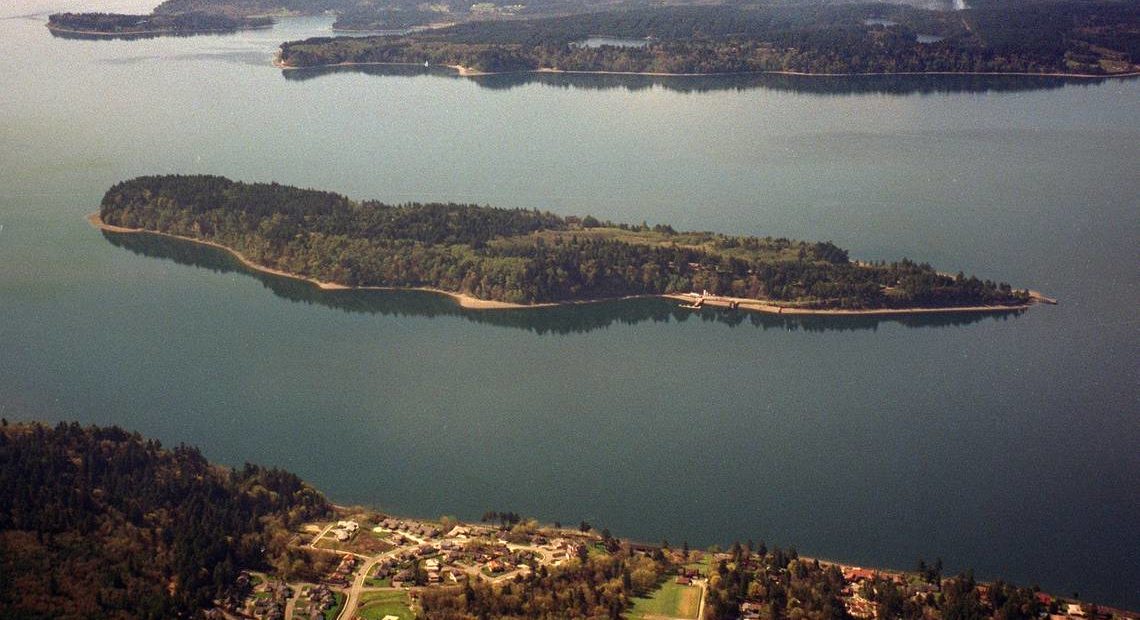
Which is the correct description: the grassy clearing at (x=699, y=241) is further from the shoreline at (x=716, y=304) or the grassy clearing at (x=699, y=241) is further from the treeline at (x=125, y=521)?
the treeline at (x=125, y=521)

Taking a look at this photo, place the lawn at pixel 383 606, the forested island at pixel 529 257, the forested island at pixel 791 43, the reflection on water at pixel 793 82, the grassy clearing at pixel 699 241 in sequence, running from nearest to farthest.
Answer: the lawn at pixel 383 606
the forested island at pixel 529 257
the grassy clearing at pixel 699 241
the reflection on water at pixel 793 82
the forested island at pixel 791 43

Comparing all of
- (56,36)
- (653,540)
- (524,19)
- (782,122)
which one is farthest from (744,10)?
(653,540)

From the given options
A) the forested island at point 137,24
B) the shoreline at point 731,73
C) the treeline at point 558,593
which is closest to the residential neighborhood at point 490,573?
the treeline at point 558,593

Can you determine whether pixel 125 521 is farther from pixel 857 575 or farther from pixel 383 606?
pixel 857 575

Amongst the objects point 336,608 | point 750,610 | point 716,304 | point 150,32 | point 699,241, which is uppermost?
point 150,32

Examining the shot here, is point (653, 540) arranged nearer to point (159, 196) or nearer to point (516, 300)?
point (516, 300)

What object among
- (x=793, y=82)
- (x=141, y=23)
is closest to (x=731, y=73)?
(x=793, y=82)
